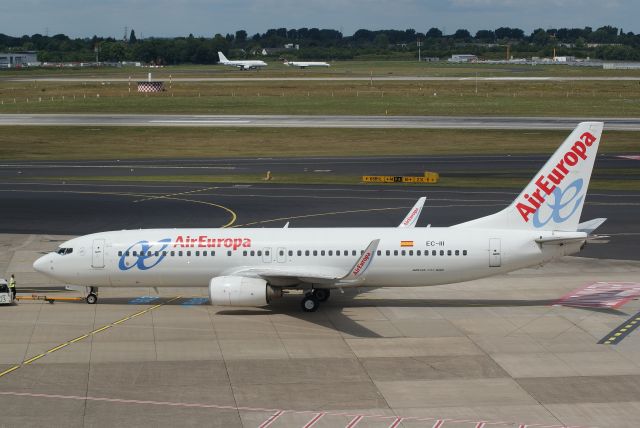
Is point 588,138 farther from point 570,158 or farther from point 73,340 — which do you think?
point 73,340

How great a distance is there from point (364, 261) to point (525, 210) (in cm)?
893

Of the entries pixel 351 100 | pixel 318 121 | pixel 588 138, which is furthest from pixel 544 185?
pixel 351 100

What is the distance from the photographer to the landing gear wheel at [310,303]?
4462cm

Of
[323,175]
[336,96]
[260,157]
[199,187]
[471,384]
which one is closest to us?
[471,384]

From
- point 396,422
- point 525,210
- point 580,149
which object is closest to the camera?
point 396,422

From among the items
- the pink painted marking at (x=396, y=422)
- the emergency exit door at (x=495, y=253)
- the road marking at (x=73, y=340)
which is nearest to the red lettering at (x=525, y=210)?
the emergency exit door at (x=495, y=253)

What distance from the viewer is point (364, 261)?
41.4m

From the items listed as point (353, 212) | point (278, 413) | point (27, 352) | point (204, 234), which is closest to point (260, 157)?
point (353, 212)

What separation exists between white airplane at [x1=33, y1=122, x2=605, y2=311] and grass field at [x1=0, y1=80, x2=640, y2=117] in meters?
97.8

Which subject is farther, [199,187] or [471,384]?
[199,187]

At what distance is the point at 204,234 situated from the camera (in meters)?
45.9

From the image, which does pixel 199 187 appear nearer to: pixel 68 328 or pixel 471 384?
pixel 68 328

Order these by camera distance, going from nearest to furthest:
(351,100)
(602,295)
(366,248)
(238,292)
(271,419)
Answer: (271,419)
(238,292)
(366,248)
(602,295)
(351,100)

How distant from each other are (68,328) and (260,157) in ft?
204
